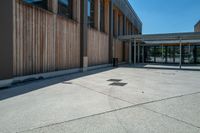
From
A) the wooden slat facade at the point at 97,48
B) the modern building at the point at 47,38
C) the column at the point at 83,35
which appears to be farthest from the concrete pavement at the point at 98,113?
the wooden slat facade at the point at 97,48

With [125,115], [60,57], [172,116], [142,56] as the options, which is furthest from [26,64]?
[142,56]

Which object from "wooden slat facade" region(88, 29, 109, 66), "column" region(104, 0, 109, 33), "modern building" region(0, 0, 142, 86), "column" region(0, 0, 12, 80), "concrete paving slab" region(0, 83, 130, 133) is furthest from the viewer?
"column" region(104, 0, 109, 33)

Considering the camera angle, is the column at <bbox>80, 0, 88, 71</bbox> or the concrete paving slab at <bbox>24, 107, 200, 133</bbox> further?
the column at <bbox>80, 0, 88, 71</bbox>

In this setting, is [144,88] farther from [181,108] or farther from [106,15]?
[106,15]

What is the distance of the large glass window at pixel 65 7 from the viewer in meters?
11.3

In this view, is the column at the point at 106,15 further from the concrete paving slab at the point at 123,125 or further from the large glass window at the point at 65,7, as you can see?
the concrete paving slab at the point at 123,125

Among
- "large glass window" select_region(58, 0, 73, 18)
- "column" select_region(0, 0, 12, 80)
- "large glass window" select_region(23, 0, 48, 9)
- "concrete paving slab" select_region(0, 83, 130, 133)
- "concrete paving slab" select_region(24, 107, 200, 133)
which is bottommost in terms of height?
"concrete paving slab" select_region(24, 107, 200, 133)

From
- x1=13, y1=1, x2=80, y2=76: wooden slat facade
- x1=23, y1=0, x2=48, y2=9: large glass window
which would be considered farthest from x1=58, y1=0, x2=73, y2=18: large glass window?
x1=23, y1=0, x2=48, y2=9: large glass window

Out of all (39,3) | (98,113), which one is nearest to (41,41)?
(39,3)

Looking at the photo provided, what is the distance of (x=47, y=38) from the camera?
9.73 metres

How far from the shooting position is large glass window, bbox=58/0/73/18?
1128cm

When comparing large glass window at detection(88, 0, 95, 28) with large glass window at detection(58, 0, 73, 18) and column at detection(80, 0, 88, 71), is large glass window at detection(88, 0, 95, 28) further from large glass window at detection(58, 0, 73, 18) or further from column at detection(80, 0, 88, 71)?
large glass window at detection(58, 0, 73, 18)

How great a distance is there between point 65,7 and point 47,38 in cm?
334

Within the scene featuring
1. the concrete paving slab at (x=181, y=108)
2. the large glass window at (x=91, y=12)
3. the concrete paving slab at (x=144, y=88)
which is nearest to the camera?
the concrete paving slab at (x=181, y=108)
